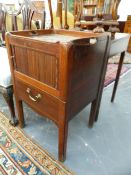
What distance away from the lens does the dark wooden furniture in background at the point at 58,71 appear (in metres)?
0.58

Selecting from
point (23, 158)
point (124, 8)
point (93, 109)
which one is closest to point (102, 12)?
point (93, 109)

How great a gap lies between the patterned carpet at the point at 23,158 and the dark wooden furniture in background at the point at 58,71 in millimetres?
85

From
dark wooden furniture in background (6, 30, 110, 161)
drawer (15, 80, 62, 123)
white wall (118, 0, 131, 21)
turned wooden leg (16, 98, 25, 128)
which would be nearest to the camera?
dark wooden furniture in background (6, 30, 110, 161)

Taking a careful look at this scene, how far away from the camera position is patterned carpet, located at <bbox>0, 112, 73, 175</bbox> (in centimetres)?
79

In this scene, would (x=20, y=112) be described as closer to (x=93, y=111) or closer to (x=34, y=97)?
(x=34, y=97)

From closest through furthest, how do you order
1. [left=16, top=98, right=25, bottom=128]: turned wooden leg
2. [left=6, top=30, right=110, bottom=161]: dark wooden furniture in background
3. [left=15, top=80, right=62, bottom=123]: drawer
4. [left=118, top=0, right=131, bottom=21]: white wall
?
1. [left=6, top=30, right=110, bottom=161]: dark wooden furniture in background
2. [left=15, top=80, right=62, bottom=123]: drawer
3. [left=16, top=98, right=25, bottom=128]: turned wooden leg
4. [left=118, top=0, right=131, bottom=21]: white wall

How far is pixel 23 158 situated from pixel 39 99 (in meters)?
0.39

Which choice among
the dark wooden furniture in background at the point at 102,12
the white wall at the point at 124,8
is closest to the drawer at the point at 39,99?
the dark wooden furniture in background at the point at 102,12

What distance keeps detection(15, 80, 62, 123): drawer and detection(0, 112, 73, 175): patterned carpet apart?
288mm

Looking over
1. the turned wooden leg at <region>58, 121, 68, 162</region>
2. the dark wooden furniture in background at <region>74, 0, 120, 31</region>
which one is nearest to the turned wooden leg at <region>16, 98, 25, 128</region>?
the turned wooden leg at <region>58, 121, 68, 162</region>

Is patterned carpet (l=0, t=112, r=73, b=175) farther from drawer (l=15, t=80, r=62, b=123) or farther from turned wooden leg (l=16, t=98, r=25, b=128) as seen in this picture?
drawer (l=15, t=80, r=62, b=123)

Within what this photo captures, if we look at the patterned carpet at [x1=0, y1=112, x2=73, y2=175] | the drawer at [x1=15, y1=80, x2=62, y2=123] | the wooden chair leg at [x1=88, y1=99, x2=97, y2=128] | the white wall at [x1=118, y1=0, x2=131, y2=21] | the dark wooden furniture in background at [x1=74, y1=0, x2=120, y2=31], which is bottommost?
the patterned carpet at [x1=0, y1=112, x2=73, y2=175]

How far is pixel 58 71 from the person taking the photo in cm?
61

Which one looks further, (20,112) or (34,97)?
(20,112)
